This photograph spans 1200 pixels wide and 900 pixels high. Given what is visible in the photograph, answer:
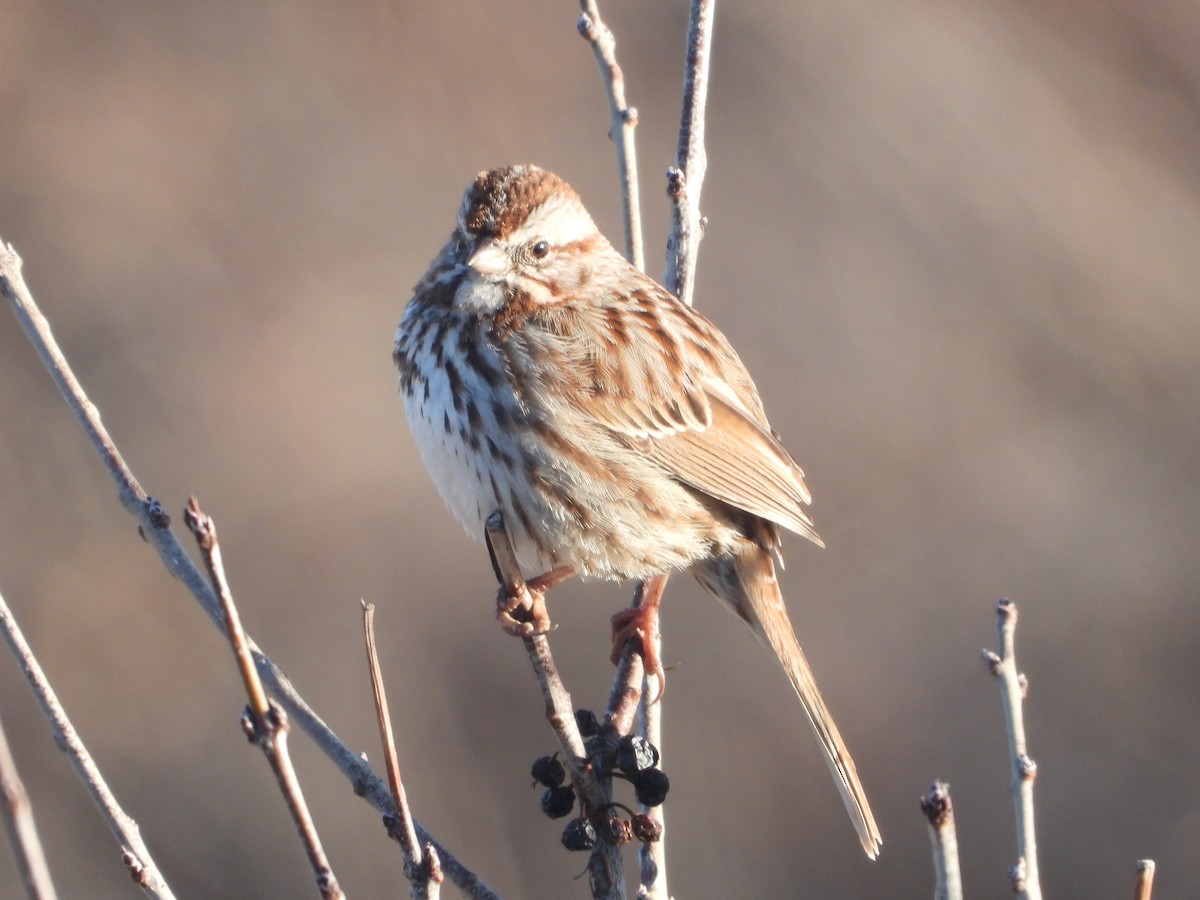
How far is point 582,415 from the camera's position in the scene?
13.5 feet

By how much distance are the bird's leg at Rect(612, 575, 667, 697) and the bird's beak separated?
3.34 ft

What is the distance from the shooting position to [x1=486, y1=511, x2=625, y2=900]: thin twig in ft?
8.74

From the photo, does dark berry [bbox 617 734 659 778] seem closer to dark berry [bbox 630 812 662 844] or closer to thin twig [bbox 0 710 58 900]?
dark berry [bbox 630 812 662 844]

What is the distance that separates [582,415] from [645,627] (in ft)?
2.04

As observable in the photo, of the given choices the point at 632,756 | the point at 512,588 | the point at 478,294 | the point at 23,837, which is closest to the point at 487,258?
the point at 478,294

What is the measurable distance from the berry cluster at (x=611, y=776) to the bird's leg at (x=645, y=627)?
0.96 meters

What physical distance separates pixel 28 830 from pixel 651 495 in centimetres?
233

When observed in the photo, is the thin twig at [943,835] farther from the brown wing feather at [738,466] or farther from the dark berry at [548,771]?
the brown wing feather at [738,466]

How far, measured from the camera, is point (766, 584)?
4430 mm

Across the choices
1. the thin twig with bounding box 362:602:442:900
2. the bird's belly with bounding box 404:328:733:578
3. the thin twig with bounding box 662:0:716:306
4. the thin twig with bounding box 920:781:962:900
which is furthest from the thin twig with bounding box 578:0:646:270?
the thin twig with bounding box 920:781:962:900

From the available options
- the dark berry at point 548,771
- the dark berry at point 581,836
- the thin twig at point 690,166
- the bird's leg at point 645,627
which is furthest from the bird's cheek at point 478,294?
the dark berry at point 581,836

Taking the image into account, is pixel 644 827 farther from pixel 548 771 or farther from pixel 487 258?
pixel 487 258

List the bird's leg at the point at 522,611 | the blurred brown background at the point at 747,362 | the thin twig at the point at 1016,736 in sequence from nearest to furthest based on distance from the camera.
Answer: the thin twig at the point at 1016,736, the bird's leg at the point at 522,611, the blurred brown background at the point at 747,362

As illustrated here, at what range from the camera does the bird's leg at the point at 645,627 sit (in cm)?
409
